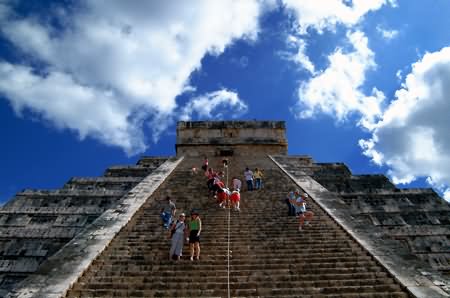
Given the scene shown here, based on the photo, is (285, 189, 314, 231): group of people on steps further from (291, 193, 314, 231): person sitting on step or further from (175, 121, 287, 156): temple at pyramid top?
(175, 121, 287, 156): temple at pyramid top

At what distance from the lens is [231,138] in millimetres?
19797

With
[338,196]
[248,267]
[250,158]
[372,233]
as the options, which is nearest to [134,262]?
[248,267]

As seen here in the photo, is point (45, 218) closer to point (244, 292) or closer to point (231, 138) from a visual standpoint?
point (244, 292)

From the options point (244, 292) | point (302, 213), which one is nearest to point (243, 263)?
point (244, 292)

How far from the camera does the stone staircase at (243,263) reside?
17.9 ft

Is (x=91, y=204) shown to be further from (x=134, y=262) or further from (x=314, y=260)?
(x=314, y=260)

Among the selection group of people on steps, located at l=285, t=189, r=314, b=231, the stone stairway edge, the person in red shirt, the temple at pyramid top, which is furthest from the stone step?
the temple at pyramid top

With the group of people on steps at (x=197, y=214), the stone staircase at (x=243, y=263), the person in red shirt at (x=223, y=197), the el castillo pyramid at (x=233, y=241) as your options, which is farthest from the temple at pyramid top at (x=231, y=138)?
the stone staircase at (x=243, y=263)

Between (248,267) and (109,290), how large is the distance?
2429mm

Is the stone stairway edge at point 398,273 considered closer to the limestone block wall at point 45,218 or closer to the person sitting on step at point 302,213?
the person sitting on step at point 302,213

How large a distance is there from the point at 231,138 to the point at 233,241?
41.8ft

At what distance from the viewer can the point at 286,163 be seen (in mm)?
15508

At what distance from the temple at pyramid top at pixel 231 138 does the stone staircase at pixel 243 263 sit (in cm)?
1005

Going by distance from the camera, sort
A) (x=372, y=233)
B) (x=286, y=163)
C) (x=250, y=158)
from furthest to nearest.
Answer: (x=250, y=158) → (x=286, y=163) → (x=372, y=233)
